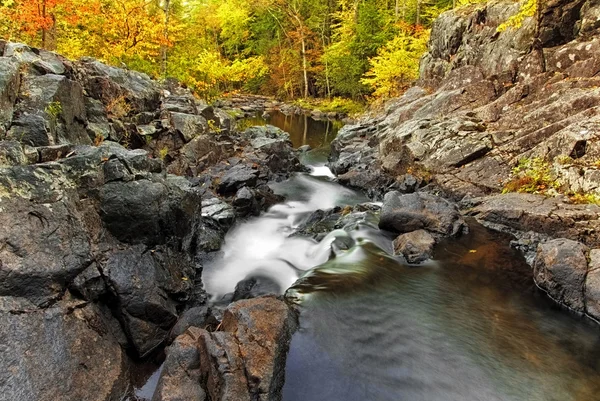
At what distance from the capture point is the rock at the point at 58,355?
4086mm

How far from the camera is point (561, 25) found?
1327cm

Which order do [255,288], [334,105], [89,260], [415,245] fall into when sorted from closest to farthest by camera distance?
[89,260] → [255,288] → [415,245] → [334,105]

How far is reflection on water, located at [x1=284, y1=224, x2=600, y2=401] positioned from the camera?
210 inches

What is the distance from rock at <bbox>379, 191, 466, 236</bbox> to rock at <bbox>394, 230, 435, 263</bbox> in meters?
0.52

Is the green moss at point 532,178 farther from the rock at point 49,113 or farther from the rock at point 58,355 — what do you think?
the rock at point 49,113

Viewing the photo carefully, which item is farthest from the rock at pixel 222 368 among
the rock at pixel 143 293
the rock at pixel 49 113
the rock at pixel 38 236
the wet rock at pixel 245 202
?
the wet rock at pixel 245 202

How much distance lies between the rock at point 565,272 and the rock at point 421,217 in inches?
102

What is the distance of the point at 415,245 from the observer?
9211mm

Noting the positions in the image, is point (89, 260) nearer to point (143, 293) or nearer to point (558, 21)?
point (143, 293)

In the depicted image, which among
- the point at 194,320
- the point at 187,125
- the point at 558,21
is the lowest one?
the point at 194,320

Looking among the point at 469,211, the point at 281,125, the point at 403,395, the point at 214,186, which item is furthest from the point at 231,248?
the point at 281,125

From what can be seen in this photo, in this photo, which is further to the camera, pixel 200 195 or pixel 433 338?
pixel 200 195

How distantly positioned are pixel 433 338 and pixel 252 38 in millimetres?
51028

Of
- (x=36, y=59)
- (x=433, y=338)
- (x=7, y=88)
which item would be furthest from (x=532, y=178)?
(x=36, y=59)
